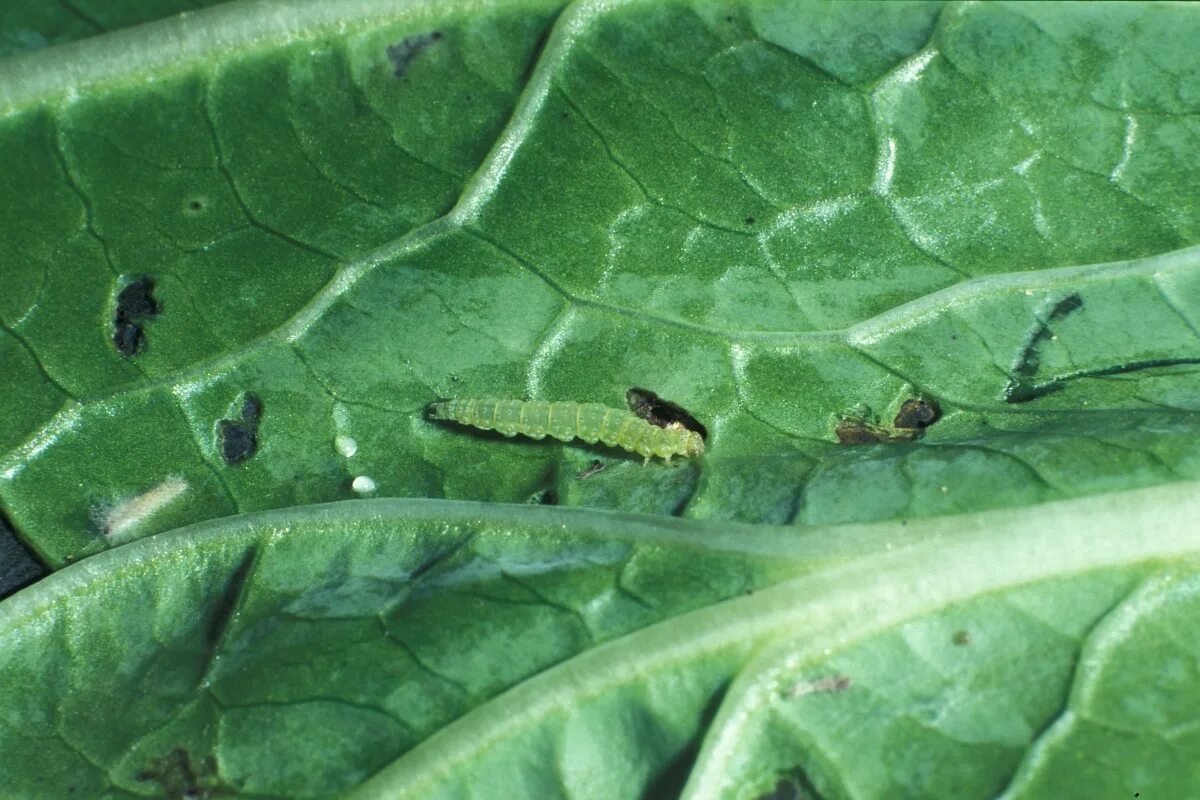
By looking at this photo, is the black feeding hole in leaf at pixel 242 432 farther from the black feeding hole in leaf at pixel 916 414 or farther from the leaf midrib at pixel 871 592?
the black feeding hole in leaf at pixel 916 414

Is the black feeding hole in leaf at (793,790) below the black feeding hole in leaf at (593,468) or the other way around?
below

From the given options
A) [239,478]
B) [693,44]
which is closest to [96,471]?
[239,478]

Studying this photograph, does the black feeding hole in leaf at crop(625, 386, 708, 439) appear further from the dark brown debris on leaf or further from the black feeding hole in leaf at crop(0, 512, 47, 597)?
the black feeding hole in leaf at crop(0, 512, 47, 597)

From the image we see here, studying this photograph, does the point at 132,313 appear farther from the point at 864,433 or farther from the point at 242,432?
the point at 864,433

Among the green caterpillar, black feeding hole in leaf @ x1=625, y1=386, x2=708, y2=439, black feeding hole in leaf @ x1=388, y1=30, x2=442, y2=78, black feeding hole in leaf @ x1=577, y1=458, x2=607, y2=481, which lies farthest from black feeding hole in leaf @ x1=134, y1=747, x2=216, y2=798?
black feeding hole in leaf @ x1=388, y1=30, x2=442, y2=78

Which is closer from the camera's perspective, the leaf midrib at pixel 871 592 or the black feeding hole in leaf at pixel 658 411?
the leaf midrib at pixel 871 592

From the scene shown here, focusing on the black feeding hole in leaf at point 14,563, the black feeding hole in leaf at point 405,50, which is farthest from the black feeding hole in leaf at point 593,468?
the black feeding hole in leaf at point 14,563
